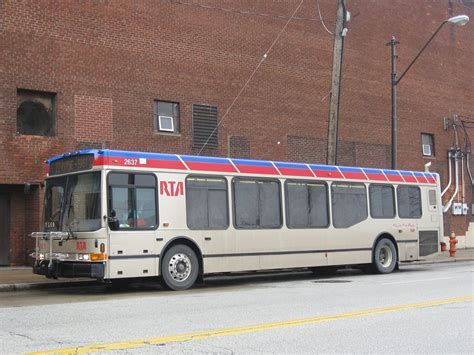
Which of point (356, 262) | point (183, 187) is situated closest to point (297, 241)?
point (356, 262)

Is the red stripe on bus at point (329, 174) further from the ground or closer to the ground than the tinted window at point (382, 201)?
further from the ground

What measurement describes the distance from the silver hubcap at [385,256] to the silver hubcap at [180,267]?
22.4ft

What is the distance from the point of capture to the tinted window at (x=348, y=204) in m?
16.3

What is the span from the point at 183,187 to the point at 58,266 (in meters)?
3.14

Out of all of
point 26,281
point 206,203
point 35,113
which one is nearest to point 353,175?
point 206,203

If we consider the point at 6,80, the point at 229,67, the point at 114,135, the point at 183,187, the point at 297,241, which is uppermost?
the point at 229,67

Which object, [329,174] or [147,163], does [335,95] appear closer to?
[329,174]

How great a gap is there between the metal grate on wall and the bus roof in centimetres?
656

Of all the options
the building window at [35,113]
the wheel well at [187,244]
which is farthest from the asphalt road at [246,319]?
the building window at [35,113]

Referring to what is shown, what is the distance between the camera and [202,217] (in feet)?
44.5

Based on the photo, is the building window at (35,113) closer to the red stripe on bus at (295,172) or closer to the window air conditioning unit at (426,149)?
the red stripe on bus at (295,172)

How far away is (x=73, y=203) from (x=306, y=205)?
605 centimetres

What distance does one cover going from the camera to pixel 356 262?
16.7m

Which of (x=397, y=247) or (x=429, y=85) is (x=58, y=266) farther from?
(x=429, y=85)
